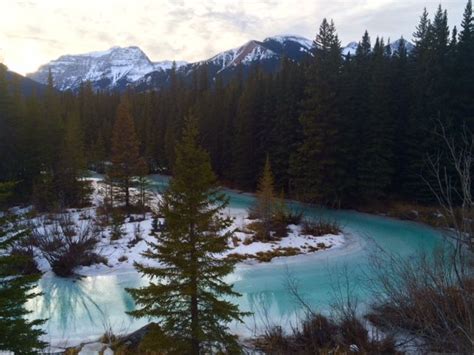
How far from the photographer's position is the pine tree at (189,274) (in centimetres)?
772

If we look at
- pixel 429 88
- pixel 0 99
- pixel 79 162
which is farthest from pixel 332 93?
pixel 0 99

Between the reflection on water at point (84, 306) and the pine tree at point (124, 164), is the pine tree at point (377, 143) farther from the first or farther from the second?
the reflection on water at point (84, 306)

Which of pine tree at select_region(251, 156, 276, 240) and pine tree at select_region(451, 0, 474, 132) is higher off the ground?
pine tree at select_region(451, 0, 474, 132)

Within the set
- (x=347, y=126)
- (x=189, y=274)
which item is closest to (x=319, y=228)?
(x=347, y=126)

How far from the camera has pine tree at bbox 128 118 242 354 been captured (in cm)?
772

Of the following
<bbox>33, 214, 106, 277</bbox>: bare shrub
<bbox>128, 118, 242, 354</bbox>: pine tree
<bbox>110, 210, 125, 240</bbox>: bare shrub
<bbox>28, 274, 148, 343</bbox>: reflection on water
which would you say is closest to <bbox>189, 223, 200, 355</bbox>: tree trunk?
<bbox>128, 118, 242, 354</bbox>: pine tree

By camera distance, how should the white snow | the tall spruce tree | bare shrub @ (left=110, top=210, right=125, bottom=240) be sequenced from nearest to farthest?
the white snow
bare shrub @ (left=110, top=210, right=125, bottom=240)
the tall spruce tree

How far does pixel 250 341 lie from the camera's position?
9820mm

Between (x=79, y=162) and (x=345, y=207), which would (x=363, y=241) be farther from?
(x=79, y=162)

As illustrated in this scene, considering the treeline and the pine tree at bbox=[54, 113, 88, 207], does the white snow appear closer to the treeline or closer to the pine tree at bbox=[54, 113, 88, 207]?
the pine tree at bbox=[54, 113, 88, 207]

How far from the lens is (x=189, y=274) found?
774cm

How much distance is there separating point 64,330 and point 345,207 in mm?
24179

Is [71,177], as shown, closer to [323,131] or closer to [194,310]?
[323,131]

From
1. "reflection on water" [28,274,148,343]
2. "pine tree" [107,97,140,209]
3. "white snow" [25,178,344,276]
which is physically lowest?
"reflection on water" [28,274,148,343]
